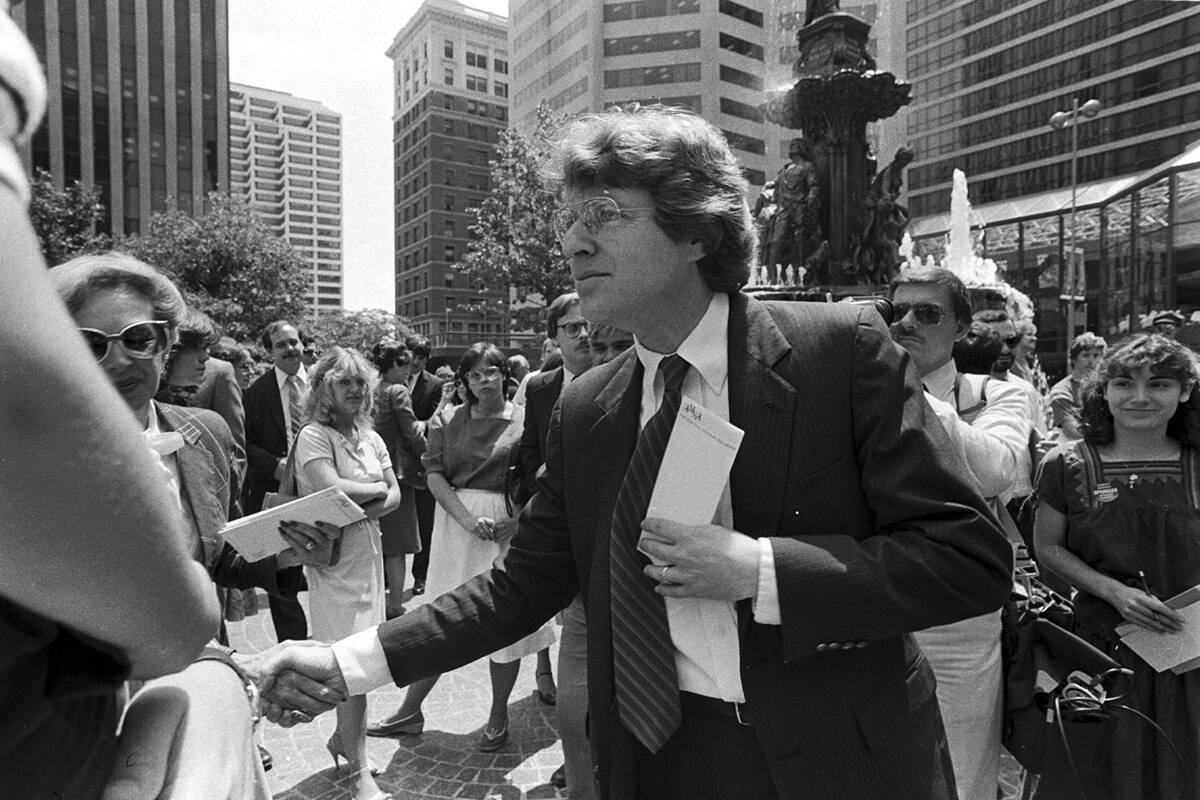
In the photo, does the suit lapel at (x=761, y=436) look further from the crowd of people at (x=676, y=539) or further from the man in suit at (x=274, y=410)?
the man in suit at (x=274, y=410)

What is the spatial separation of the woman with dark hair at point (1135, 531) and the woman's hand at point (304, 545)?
8.22 feet

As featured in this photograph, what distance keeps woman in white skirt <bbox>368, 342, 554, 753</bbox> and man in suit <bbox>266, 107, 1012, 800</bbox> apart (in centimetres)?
288

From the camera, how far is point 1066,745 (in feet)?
8.14

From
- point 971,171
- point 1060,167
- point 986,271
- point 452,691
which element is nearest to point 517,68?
point 971,171

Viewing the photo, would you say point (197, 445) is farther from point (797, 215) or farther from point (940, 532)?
point (797, 215)

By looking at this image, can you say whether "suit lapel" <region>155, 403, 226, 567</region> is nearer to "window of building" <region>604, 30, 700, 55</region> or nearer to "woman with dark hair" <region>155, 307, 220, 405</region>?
"woman with dark hair" <region>155, 307, 220, 405</region>

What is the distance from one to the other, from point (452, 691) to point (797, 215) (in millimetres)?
18095

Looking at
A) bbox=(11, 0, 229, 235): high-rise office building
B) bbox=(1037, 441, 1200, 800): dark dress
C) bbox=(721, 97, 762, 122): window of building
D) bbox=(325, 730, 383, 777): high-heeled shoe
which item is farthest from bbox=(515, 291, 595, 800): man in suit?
bbox=(721, 97, 762, 122): window of building

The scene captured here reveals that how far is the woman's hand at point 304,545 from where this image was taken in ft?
7.50

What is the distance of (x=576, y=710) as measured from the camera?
11.5ft

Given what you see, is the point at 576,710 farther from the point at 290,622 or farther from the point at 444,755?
the point at 290,622

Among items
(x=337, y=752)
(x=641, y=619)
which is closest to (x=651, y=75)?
(x=337, y=752)

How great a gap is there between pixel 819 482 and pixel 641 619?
456 millimetres

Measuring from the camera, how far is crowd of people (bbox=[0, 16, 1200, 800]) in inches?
26.1
